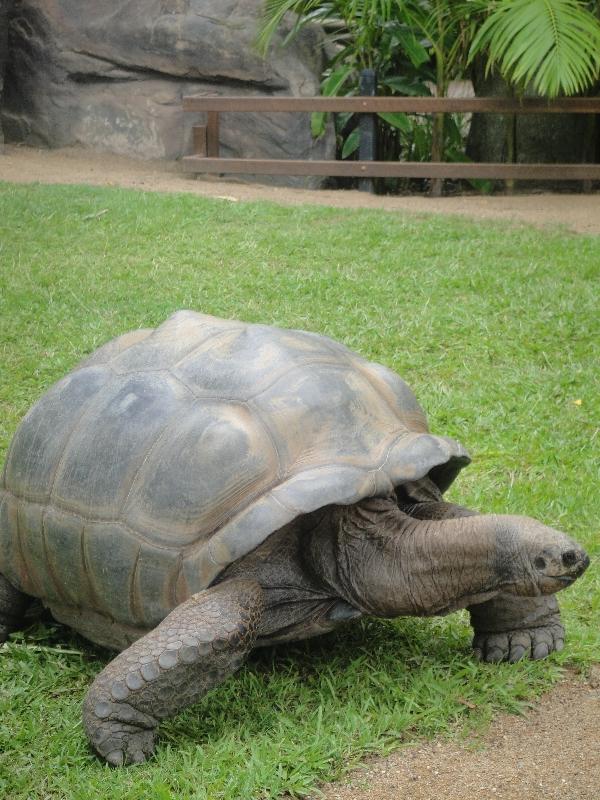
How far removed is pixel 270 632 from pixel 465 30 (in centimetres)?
863

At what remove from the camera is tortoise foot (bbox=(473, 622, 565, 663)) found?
10.6 ft

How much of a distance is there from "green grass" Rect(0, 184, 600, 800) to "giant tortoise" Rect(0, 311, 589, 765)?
0.15 m

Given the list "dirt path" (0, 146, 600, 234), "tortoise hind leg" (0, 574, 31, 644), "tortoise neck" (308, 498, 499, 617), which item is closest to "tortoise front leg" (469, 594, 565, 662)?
"tortoise neck" (308, 498, 499, 617)

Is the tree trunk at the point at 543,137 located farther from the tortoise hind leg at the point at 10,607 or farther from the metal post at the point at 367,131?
the tortoise hind leg at the point at 10,607

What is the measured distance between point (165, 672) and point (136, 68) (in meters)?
9.89

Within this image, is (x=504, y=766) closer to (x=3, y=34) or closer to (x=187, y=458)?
(x=187, y=458)

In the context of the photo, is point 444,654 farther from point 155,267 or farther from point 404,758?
point 155,267

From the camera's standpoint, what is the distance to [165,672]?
272 cm

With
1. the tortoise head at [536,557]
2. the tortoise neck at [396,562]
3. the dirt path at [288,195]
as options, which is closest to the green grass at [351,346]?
the tortoise neck at [396,562]

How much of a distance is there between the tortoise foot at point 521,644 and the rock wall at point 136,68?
8.68m

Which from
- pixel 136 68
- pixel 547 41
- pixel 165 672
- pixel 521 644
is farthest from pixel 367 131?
pixel 165 672

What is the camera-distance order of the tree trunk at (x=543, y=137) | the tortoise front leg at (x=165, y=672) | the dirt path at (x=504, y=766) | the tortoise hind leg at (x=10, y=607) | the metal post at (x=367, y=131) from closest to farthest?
the dirt path at (x=504, y=766)
the tortoise front leg at (x=165, y=672)
the tortoise hind leg at (x=10, y=607)
the metal post at (x=367, y=131)
the tree trunk at (x=543, y=137)

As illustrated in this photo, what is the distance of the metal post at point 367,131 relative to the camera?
10.2 m

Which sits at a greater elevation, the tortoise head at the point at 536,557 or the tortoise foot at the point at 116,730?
the tortoise head at the point at 536,557
